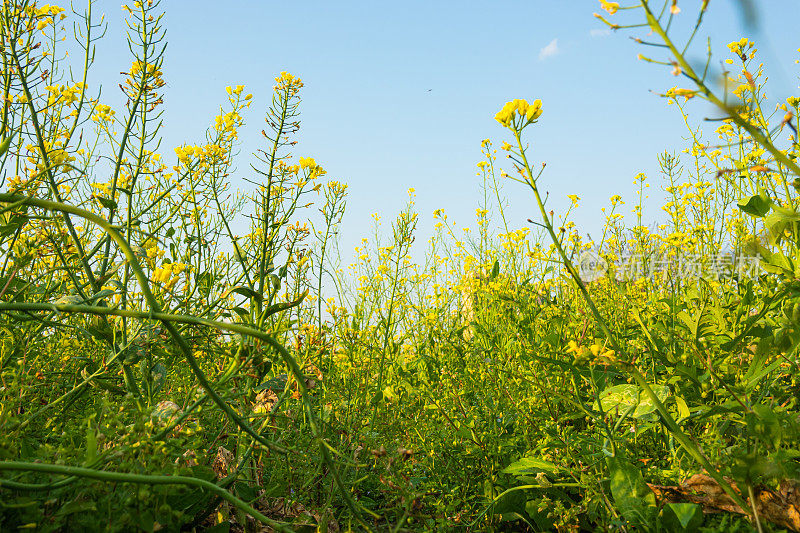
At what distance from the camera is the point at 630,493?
4.86ft

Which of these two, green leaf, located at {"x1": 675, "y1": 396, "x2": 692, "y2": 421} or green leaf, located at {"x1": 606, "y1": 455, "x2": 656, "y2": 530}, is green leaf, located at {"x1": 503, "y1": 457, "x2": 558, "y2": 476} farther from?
green leaf, located at {"x1": 675, "y1": 396, "x2": 692, "y2": 421}

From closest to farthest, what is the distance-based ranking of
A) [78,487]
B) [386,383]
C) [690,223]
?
→ 1. [78,487]
2. [386,383]
3. [690,223]

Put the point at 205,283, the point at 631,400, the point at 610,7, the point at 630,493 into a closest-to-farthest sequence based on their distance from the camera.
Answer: the point at 610,7 → the point at 630,493 → the point at 631,400 → the point at 205,283

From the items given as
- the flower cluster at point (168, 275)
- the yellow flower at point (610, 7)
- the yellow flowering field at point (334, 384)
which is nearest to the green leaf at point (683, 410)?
the yellow flowering field at point (334, 384)

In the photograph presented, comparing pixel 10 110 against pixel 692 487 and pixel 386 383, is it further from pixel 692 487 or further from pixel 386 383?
pixel 692 487

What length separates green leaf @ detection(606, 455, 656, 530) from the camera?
1423mm

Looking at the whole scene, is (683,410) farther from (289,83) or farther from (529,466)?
(289,83)

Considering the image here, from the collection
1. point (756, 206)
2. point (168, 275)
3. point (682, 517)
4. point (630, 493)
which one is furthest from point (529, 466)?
point (168, 275)

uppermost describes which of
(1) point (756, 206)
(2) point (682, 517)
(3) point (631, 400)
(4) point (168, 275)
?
(4) point (168, 275)

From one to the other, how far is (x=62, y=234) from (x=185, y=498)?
101 centimetres

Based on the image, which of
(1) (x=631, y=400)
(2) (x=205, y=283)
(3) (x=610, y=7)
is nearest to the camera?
(3) (x=610, y=7)

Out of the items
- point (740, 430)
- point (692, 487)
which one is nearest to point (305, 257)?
point (692, 487)

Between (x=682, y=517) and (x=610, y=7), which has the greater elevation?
(x=610, y=7)

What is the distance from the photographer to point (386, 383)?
106 inches
